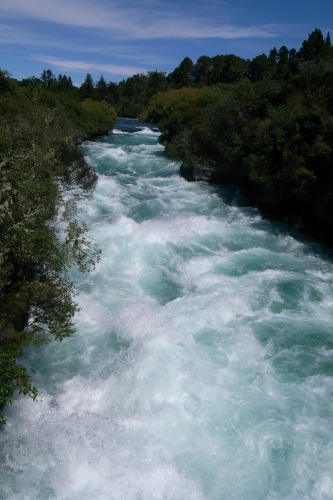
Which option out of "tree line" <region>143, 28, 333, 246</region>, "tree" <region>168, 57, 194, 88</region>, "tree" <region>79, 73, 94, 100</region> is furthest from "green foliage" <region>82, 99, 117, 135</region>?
"tree" <region>168, 57, 194, 88</region>

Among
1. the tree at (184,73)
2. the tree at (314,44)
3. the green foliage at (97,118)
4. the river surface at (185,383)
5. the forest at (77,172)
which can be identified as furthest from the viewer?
the tree at (184,73)

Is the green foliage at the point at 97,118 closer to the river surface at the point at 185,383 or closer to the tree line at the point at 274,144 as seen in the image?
the tree line at the point at 274,144

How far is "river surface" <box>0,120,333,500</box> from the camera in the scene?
10031 millimetres

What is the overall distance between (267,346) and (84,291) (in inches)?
304

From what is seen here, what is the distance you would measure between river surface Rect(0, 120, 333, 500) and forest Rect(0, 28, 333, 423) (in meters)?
1.25

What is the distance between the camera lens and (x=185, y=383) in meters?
12.7

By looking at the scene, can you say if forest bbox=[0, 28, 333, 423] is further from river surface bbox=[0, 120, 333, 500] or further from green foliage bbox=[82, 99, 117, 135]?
river surface bbox=[0, 120, 333, 500]

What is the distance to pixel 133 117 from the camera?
105 meters

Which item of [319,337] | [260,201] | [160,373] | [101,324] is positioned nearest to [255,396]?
[160,373]

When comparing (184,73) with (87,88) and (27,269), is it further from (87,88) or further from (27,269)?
(27,269)

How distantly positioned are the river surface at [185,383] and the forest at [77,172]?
49.4 inches

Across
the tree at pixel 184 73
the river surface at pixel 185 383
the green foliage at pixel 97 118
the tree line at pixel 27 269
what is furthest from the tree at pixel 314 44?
the tree line at pixel 27 269

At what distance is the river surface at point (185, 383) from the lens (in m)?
10.0

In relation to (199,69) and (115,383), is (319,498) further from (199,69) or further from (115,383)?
(199,69)
